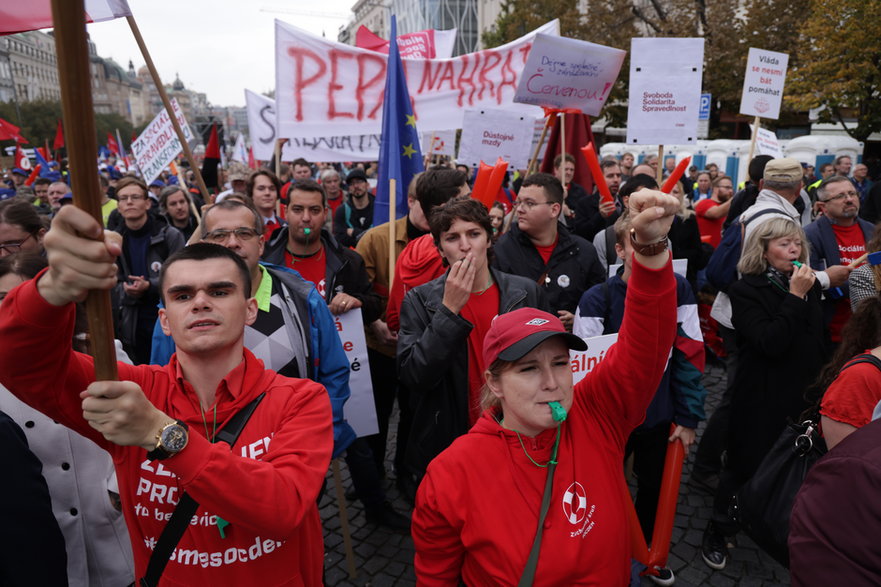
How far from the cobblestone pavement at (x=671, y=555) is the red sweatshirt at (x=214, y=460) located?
1452mm

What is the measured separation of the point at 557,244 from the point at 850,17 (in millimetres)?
18790

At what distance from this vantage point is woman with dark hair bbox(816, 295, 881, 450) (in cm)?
186

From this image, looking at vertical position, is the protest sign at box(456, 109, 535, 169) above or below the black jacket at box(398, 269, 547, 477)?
above

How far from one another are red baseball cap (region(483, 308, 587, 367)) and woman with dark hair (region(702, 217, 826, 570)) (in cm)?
173

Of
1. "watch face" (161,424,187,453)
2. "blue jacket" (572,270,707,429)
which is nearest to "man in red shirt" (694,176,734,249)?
"blue jacket" (572,270,707,429)

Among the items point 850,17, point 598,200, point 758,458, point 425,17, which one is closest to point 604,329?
point 758,458

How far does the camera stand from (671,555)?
3.23 meters

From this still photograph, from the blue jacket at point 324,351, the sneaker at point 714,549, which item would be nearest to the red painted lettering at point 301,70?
the blue jacket at point 324,351

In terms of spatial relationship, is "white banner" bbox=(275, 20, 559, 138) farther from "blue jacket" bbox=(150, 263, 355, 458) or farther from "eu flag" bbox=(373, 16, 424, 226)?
"blue jacket" bbox=(150, 263, 355, 458)

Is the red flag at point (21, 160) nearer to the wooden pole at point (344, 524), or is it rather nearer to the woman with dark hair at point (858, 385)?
the wooden pole at point (344, 524)

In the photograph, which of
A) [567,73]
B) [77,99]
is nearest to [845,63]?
[567,73]

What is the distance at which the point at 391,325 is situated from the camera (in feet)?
11.9

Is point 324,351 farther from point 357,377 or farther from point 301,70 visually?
point 301,70

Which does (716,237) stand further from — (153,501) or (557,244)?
(153,501)
